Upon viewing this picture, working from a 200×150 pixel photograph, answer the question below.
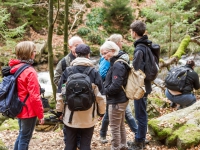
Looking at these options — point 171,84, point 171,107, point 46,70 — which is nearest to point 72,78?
point 171,84

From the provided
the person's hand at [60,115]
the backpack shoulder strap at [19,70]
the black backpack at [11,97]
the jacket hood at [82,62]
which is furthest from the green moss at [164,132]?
the backpack shoulder strap at [19,70]

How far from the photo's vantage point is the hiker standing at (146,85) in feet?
14.0

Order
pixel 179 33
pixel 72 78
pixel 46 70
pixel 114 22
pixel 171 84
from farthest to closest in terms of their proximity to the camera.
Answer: pixel 114 22 < pixel 46 70 < pixel 179 33 < pixel 171 84 < pixel 72 78

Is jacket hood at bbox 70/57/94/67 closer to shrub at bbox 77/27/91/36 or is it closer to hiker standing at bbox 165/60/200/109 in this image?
hiker standing at bbox 165/60/200/109

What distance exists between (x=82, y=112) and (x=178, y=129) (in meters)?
2.31

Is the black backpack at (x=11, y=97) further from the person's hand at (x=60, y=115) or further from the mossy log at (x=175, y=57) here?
the mossy log at (x=175, y=57)

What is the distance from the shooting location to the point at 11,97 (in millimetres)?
3574

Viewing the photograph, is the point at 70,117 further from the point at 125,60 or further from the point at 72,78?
the point at 125,60

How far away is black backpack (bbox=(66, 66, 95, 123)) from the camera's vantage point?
11.0ft

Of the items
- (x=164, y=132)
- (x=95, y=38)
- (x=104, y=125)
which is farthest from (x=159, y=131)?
(x=95, y=38)

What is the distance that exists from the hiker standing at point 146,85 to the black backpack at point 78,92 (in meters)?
1.14

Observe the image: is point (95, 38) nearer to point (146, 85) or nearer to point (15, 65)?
point (146, 85)

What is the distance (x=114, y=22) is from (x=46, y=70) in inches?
330

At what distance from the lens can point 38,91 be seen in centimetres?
362
